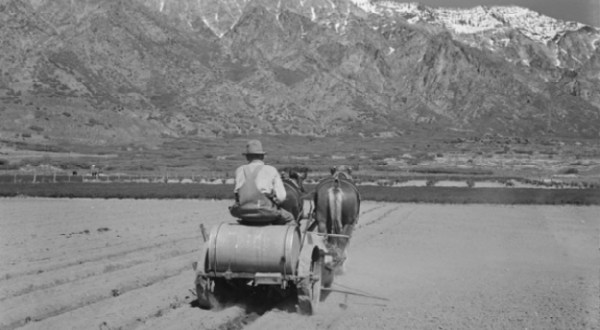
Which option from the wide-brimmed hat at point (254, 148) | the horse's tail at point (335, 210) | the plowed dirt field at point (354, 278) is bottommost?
the plowed dirt field at point (354, 278)

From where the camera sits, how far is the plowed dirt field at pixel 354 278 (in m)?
11.3

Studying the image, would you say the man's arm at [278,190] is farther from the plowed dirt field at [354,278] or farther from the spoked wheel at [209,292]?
the plowed dirt field at [354,278]

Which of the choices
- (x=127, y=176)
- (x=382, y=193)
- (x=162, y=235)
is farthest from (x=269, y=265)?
(x=127, y=176)

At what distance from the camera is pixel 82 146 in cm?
11056

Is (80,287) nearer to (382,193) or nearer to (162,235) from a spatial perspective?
(162,235)

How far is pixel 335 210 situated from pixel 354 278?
5.30 feet

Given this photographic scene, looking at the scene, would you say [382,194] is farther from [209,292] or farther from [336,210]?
[209,292]

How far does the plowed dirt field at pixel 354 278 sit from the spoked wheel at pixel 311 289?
0.17 meters

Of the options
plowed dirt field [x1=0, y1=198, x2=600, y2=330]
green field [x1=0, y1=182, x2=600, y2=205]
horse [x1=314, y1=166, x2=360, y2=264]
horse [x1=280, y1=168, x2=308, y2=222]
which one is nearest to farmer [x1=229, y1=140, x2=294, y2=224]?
plowed dirt field [x1=0, y1=198, x2=600, y2=330]

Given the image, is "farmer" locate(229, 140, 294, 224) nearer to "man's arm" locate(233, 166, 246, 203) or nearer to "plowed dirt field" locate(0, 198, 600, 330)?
"man's arm" locate(233, 166, 246, 203)

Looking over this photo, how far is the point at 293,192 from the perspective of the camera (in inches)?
588

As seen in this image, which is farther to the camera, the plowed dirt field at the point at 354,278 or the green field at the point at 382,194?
the green field at the point at 382,194

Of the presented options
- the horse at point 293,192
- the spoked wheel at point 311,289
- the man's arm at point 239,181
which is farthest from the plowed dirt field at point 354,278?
the man's arm at point 239,181

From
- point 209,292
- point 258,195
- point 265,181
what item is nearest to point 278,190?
point 265,181
